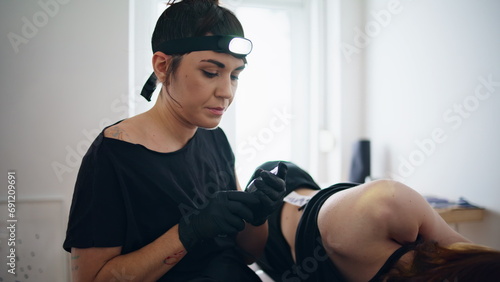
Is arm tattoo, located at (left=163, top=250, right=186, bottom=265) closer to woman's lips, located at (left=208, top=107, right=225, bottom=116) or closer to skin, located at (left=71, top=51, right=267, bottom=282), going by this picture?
skin, located at (left=71, top=51, right=267, bottom=282)

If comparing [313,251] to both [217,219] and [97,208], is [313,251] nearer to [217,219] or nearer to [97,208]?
[217,219]

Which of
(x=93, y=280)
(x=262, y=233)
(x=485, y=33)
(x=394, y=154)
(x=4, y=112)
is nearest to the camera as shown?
(x=93, y=280)

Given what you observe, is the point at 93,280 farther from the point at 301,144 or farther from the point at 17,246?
the point at 301,144

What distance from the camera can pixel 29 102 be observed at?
1.70 meters

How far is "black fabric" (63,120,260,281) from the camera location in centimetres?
71

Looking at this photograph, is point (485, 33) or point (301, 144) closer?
point (485, 33)

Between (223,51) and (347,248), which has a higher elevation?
(223,51)

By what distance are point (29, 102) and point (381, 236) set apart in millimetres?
1765

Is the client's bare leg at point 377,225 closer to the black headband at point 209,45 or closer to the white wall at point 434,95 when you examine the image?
the black headband at point 209,45

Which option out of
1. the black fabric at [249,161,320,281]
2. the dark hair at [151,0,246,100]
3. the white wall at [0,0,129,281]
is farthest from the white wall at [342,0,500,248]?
the white wall at [0,0,129,281]

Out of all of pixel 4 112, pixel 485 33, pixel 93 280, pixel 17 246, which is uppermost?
→ pixel 485 33

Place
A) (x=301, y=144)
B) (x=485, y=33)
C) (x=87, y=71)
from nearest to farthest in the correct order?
(x=485, y=33) → (x=87, y=71) → (x=301, y=144)

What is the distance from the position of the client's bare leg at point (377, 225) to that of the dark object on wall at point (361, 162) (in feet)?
4.67

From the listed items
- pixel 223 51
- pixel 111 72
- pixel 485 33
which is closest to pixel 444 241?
pixel 223 51
